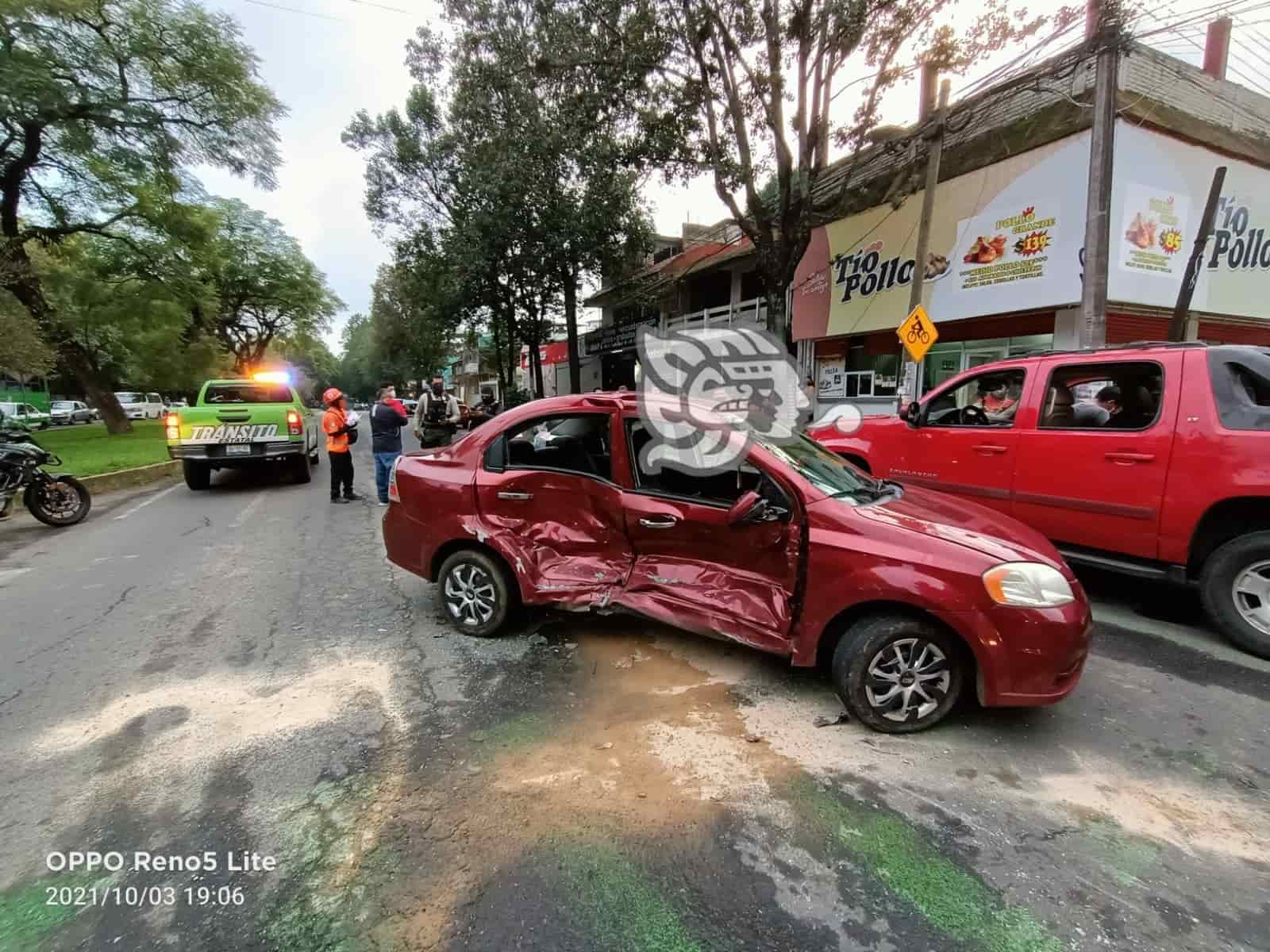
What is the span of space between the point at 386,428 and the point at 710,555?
595 cm

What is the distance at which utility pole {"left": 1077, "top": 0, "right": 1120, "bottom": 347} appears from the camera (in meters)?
7.56

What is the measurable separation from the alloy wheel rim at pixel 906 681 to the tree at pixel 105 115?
68.1 feet

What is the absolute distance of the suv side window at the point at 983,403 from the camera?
16.5 feet

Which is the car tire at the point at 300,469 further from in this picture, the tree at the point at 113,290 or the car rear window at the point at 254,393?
the tree at the point at 113,290

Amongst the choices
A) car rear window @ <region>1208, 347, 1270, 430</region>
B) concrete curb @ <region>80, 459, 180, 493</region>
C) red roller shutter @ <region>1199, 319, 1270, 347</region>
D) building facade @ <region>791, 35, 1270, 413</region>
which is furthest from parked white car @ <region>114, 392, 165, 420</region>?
red roller shutter @ <region>1199, 319, 1270, 347</region>

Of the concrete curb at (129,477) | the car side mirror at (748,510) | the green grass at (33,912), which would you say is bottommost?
the green grass at (33,912)

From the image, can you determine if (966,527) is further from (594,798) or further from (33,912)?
(33,912)

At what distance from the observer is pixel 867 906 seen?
195 centimetres

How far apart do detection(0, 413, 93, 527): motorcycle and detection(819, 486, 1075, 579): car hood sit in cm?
906

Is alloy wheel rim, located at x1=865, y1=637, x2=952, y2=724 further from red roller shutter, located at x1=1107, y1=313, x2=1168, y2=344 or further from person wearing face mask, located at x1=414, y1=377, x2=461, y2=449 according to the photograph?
red roller shutter, located at x1=1107, y1=313, x2=1168, y2=344

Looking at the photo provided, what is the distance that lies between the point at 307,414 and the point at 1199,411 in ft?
43.7

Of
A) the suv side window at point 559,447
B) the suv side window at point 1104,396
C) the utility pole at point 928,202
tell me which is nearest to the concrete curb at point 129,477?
the suv side window at point 559,447

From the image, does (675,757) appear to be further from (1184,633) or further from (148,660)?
(1184,633)

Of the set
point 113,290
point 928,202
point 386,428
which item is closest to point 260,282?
point 113,290
